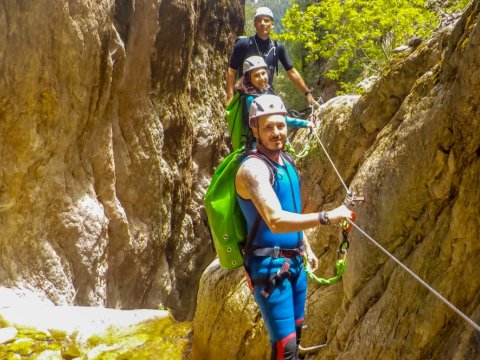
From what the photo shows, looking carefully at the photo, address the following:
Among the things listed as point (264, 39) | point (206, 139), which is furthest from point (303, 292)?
point (206, 139)

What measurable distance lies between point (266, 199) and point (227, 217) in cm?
71

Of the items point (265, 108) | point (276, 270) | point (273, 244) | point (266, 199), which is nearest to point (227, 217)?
point (273, 244)

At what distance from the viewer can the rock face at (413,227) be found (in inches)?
150

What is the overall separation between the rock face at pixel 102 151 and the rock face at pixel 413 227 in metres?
4.61

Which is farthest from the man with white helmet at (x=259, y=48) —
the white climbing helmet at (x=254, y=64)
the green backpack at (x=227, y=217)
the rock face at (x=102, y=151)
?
the green backpack at (x=227, y=217)

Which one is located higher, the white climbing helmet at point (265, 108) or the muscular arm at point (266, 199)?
the white climbing helmet at point (265, 108)

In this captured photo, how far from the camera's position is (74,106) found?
980 cm

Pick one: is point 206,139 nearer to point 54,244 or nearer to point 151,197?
point 151,197

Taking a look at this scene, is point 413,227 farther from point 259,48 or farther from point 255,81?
point 259,48

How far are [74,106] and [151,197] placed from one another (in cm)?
401

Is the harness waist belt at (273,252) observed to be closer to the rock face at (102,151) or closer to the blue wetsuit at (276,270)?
the blue wetsuit at (276,270)

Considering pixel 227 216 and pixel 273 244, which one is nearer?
pixel 273 244

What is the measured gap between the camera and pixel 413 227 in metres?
4.57

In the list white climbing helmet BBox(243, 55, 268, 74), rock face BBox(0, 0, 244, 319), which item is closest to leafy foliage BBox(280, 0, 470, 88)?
rock face BBox(0, 0, 244, 319)
